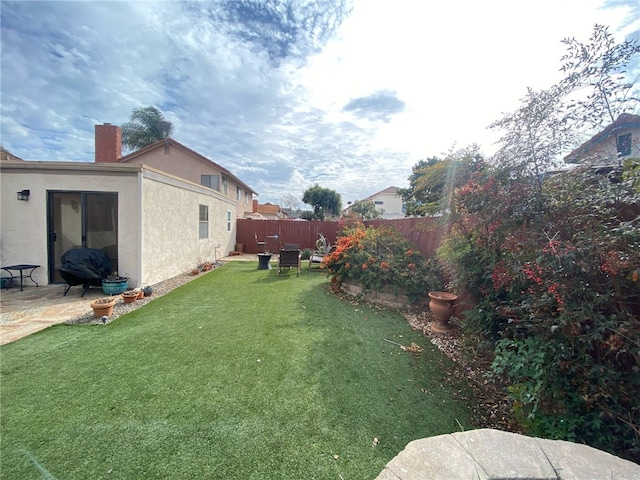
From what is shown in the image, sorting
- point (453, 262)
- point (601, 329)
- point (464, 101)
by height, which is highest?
point (464, 101)

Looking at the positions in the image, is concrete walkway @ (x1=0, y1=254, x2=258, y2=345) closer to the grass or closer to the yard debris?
the grass

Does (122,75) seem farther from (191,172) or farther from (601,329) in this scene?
(601,329)

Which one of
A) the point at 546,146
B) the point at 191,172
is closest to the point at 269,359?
the point at 546,146

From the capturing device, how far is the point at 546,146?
254 cm

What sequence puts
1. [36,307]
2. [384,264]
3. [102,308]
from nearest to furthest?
[102,308] < [36,307] < [384,264]

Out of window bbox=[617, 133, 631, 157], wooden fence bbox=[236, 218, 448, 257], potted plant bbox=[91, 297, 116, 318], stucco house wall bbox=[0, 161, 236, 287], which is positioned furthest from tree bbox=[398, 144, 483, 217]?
wooden fence bbox=[236, 218, 448, 257]

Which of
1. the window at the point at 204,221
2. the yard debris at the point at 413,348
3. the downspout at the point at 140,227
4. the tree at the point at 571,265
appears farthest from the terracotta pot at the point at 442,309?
the window at the point at 204,221

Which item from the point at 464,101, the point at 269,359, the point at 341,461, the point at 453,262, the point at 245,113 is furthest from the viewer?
the point at 245,113

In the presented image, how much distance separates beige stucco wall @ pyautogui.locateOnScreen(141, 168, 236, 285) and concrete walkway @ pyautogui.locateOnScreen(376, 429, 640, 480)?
21.6 ft

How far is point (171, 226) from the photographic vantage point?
7.21 m

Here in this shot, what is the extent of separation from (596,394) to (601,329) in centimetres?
42

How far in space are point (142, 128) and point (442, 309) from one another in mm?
24738

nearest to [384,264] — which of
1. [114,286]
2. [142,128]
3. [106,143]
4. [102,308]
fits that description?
[102,308]

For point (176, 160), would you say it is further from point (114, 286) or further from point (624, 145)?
point (624, 145)
